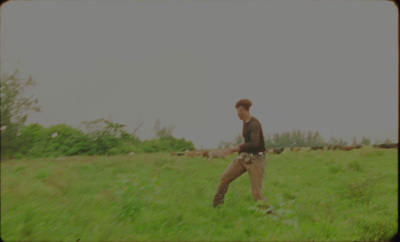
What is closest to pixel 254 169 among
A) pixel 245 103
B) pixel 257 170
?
pixel 257 170

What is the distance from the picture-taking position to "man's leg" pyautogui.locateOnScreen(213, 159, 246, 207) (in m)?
3.84

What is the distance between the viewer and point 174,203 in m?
3.84

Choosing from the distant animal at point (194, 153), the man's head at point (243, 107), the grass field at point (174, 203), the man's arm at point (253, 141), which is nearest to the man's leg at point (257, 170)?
the man's arm at point (253, 141)

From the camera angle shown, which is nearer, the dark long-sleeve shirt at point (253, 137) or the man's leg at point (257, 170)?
the dark long-sleeve shirt at point (253, 137)

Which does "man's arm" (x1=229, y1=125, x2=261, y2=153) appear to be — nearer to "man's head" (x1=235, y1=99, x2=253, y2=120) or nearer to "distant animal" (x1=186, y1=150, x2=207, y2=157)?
"man's head" (x1=235, y1=99, x2=253, y2=120)

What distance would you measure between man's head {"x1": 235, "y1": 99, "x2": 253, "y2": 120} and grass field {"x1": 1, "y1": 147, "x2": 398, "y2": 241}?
1.29 meters

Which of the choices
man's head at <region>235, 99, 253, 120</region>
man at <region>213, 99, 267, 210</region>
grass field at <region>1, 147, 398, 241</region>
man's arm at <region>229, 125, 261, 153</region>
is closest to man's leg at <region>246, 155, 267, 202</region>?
man at <region>213, 99, 267, 210</region>

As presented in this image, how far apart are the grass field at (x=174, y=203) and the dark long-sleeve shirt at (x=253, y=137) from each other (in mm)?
778

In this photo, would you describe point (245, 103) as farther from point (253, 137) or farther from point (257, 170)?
point (257, 170)

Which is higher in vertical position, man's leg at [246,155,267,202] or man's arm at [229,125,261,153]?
man's arm at [229,125,261,153]

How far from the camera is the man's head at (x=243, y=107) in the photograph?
12.0ft

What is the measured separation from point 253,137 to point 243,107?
470mm

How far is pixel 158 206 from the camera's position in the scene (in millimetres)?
3711

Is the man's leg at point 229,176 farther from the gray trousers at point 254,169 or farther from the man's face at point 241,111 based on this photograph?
the man's face at point 241,111
